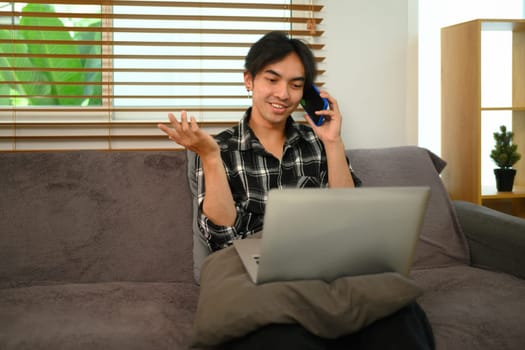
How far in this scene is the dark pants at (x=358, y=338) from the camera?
44.4 inches

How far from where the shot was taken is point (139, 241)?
1833 millimetres

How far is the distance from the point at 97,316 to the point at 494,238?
126 centimetres

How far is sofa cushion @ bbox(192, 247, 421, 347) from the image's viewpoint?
1122mm

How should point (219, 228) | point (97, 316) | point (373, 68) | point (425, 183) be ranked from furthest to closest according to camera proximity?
point (373, 68)
point (425, 183)
point (219, 228)
point (97, 316)

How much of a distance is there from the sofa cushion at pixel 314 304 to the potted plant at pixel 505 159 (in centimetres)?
156

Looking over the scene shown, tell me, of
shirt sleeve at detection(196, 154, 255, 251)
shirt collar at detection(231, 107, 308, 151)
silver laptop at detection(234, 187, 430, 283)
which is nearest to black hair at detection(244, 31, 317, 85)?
shirt collar at detection(231, 107, 308, 151)

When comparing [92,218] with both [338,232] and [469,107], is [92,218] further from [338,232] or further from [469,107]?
[469,107]

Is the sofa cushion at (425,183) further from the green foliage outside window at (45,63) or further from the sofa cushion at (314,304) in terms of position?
the green foliage outside window at (45,63)

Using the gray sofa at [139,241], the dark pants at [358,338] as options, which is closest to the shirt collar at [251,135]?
the gray sofa at [139,241]

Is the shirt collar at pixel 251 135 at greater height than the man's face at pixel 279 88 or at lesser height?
lesser

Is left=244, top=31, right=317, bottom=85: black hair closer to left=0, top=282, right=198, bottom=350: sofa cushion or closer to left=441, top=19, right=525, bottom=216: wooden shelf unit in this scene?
left=0, top=282, right=198, bottom=350: sofa cushion

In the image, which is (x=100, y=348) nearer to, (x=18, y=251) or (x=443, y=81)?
(x=18, y=251)

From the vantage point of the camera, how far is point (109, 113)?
2.24 metres

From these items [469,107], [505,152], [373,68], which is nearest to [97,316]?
[373,68]
